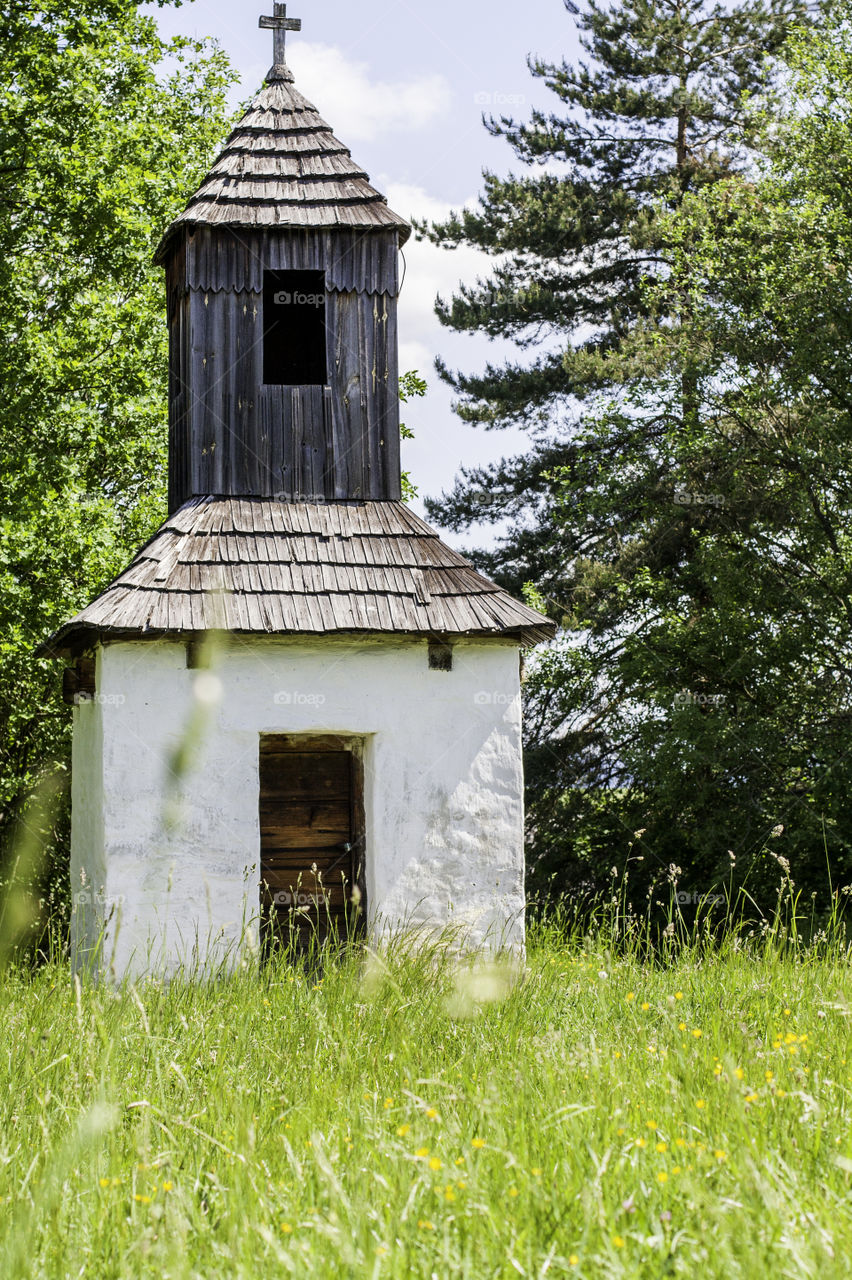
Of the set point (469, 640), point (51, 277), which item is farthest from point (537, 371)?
point (469, 640)

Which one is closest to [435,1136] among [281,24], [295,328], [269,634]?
[269,634]

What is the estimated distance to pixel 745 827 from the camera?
1372 centimetres

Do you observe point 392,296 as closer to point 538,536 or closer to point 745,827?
point 745,827

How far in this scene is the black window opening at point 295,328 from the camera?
32.0 ft

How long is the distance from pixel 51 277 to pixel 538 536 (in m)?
8.23

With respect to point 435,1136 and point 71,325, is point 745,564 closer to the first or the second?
point 71,325

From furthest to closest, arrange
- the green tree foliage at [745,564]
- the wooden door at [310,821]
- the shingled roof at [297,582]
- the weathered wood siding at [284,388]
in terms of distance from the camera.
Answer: the green tree foliage at [745,564] → the weathered wood siding at [284,388] → the wooden door at [310,821] → the shingled roof at [297,582]

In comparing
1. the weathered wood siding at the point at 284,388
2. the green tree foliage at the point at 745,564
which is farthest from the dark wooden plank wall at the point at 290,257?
the green tree foliage at the point at 745,564

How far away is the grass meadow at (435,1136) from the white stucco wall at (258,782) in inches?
76.1

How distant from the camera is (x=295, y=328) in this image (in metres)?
10.9

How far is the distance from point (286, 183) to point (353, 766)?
463cm

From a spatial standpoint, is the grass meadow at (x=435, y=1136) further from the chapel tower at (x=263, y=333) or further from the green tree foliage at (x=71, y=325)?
the green tree foliage at (x=71, y=325)

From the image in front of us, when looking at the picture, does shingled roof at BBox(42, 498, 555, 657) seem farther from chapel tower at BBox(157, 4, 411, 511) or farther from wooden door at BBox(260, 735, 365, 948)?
wooden door at BBox(260, 735, 365, 948)

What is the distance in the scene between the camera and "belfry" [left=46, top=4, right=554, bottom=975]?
25.9 ft
